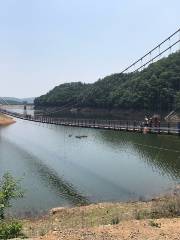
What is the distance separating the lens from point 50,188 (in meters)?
39.8

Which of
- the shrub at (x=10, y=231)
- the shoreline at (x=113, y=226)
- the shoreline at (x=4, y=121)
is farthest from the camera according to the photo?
the shoreline at (x=4, y=121)

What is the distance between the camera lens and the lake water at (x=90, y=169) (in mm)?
35812

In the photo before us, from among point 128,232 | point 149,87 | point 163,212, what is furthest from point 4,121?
point 128,232

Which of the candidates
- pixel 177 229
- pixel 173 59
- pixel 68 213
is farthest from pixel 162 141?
pixel 173 59

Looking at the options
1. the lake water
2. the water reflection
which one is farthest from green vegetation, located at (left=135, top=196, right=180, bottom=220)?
the water reflection

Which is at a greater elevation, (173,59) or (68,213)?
(173,59)

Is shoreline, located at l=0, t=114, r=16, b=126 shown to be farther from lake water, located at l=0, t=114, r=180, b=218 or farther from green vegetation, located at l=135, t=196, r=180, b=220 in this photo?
green vegetation, located at l=135, t=196, r=180, b=220

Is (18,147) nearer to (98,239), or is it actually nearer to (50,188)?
(50,188)

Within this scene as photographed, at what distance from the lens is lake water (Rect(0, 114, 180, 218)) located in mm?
35812

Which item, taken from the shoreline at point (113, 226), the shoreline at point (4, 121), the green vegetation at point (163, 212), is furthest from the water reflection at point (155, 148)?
the shoreline at point (4, 121)

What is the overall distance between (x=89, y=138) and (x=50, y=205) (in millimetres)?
55266

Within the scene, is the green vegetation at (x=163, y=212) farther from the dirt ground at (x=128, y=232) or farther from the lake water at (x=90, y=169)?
the lake water at (x=90, y=169)

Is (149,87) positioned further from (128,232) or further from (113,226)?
(128,232)

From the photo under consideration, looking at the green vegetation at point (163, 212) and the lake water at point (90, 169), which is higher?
the green vegetation at point (163, 212)
